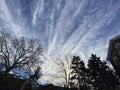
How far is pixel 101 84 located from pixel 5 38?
30.5m

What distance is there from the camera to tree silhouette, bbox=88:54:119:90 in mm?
41125

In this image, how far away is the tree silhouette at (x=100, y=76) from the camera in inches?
1619

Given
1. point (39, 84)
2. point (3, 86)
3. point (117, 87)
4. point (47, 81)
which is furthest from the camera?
point (47, 81)

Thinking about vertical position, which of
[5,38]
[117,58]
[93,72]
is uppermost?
[5,38]

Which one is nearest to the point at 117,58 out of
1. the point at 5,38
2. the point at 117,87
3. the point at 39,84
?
the point at 117,87

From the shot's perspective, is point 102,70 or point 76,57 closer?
point 102,70

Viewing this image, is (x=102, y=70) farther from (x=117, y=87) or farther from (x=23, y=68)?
(x=23, y=68)

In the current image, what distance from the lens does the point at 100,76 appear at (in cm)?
4203

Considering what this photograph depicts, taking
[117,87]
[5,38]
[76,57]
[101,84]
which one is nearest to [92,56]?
[76,57]

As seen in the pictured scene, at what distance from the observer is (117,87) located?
149ft

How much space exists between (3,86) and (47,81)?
1917 centimetres

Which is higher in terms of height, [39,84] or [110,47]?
[110,47]

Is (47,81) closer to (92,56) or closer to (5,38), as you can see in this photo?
(92,56)

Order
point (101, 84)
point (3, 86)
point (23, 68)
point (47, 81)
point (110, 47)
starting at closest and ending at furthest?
point (23, 68) < point (110, 47) < point (3, 86) < point (101, 84) < point (47, 81)
